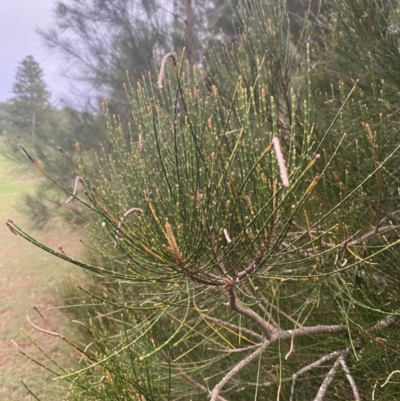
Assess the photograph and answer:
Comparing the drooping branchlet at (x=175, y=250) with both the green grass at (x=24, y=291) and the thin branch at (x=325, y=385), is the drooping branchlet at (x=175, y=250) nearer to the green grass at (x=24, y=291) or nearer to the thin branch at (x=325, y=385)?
the thin branch at (x=325, y=385)

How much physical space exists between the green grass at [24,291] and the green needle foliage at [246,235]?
1576mm

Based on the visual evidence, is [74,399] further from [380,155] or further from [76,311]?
[76,311]

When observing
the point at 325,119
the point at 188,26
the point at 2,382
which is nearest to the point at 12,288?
the point at 2,382

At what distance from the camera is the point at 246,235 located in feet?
1.57

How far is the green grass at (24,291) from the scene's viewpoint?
100 inches

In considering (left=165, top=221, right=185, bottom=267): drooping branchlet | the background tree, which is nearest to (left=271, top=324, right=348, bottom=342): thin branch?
(left=165, top=221, right=185, bottom=267): drooping branchlet

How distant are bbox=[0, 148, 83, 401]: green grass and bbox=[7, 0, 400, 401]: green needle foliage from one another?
62.0 inches

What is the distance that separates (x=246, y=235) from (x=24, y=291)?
133 inches

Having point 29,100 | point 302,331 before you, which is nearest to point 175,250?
point 302,331

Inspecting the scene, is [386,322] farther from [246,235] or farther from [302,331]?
[246,235]

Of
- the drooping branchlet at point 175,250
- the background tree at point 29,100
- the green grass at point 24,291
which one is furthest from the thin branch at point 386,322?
the background tree at point 29,100

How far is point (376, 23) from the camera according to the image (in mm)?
1099

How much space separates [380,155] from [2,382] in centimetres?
250

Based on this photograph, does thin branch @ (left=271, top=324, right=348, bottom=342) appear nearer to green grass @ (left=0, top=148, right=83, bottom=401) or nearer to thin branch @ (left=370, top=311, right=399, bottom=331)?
thin branch @ (left=370, top=311, right=399, bottom=331)
